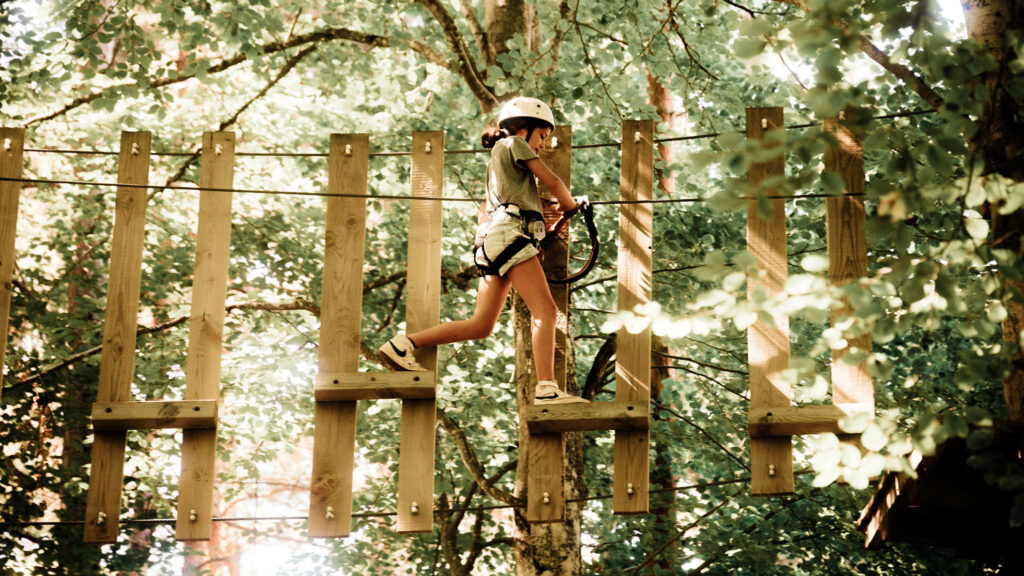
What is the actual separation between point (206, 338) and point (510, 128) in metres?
1.73

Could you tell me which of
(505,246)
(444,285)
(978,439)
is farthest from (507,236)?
(444,285)

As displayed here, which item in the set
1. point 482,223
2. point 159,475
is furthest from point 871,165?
point 159,475

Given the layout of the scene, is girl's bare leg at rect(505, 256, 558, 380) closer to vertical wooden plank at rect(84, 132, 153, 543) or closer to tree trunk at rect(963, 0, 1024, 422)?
vertical wooden plank at rect(84, 132, 153, 543)

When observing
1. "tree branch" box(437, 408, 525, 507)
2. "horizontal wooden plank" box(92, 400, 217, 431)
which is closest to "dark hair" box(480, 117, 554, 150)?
"horizontal wooden plank" box(92, 400, 217, 431)

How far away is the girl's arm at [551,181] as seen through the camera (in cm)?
501

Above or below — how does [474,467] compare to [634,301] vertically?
below

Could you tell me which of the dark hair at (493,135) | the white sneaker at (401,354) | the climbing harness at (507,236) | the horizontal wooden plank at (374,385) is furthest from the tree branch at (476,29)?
the horizontal wooden plank at (374,385)

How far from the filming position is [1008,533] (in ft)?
15.3

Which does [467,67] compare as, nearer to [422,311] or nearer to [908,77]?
[422,311]

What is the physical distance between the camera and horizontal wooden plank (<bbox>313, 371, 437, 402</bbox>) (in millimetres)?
4902

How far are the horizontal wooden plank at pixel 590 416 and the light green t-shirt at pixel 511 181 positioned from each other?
96 cm

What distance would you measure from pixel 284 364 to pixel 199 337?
4.73m

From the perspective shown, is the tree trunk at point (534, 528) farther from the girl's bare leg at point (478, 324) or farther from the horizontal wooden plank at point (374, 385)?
the horizontal wooden plank at point (374, 385)

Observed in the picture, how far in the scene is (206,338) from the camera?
5031mm
